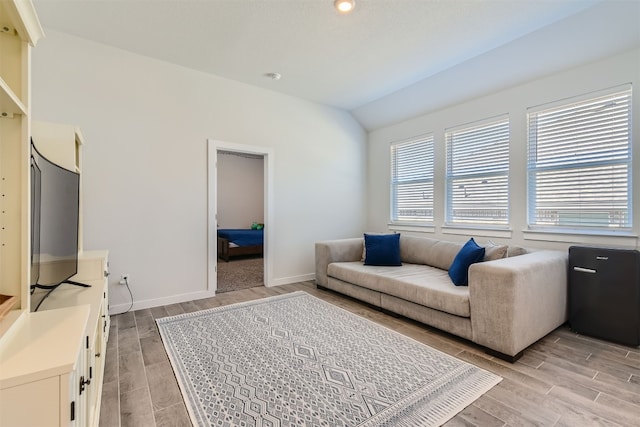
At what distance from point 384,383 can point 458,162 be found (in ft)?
10.3

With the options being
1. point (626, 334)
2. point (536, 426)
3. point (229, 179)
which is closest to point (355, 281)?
point (536, 426)

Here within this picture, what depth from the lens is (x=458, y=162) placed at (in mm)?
4102

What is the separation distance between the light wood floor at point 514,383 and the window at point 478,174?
1.49 metres

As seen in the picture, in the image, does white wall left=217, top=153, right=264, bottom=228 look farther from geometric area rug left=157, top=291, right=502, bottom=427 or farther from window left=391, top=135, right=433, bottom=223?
geometric area rug left=157, top=291, right=502, bottom=427

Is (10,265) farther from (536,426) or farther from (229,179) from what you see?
(229,179)

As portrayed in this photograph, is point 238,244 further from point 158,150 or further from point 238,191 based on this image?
point 158,150

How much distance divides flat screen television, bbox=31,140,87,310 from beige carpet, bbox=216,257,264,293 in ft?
7.34

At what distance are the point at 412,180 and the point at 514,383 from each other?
3191 millimetres

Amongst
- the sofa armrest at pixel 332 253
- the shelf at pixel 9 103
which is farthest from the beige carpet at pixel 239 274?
the shelf at pixel 9 103

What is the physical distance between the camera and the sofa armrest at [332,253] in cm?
408

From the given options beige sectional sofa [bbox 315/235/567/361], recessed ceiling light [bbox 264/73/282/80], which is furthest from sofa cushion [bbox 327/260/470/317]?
recessed ceiling light [bbox 264/73/282/80]

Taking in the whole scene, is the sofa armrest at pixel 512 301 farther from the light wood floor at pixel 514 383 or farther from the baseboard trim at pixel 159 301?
the baseboard trim at pixel 159 301

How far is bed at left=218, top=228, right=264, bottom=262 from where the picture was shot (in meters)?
6.32

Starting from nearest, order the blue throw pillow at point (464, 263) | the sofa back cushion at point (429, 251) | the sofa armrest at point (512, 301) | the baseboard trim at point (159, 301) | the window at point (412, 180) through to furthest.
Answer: the sofa armrest at point (512, 301)
the blue throw pillow at point (464, 263)
the baseboard trim at point (159, 301)
the sofa back cushion at point (429, 251)
the window at point (412, 180)
